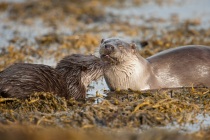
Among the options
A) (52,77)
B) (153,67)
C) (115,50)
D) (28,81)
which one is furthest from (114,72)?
(28,81)

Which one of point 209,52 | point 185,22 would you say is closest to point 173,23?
point 185,22

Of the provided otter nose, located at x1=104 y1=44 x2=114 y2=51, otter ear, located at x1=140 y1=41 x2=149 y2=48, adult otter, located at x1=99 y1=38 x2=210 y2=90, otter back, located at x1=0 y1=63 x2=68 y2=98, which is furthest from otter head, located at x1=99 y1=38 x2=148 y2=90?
otter ear, located at x1=140 y1=41 x2=149 y2=48

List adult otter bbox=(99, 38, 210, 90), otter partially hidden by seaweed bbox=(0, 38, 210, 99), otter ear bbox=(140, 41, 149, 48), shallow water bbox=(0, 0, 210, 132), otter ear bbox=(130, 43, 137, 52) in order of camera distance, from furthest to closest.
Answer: shallow water bbox=(0, 0, 210, 132) → otter ear bbox=(140, 41, 149, 48) → otter ear bbox=(130, 43, 137, 52) → adult otter bbox=(99, 38, 210, 90) → otter partially hidden by seaweed bbox=(0, 38, 210, 99)

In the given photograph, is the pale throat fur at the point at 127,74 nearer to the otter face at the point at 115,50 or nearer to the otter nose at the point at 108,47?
the otter face at the point at 115,50

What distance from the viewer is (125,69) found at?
6938 millimetres

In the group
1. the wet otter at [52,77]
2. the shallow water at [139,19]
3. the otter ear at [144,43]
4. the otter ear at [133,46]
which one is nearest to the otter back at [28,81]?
the wet otter at [52,77]

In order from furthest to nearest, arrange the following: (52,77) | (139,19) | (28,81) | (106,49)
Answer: (139,19)
(106,49)
(52,77)
(28,81)

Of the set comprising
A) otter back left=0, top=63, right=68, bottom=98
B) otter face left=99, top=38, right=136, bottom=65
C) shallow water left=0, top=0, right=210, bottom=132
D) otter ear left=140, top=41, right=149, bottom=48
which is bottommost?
otter back left=0, top=63, right=68, bottom=98

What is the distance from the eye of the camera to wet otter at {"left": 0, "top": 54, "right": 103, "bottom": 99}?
610cm

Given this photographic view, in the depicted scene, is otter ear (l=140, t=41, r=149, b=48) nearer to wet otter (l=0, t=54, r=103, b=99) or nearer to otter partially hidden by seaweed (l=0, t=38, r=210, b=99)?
otter partially hidden by seaweed (l=0, t=38, r=210, b=99)

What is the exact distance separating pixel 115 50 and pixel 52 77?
0.85 meters

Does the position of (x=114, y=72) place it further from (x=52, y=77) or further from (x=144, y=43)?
(x=144, y=43)

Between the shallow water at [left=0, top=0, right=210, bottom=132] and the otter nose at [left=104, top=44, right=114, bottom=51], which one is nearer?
the otter nose at [left=104, top=44, right=114, bottom=51]

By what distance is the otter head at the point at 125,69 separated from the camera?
6.89 m
